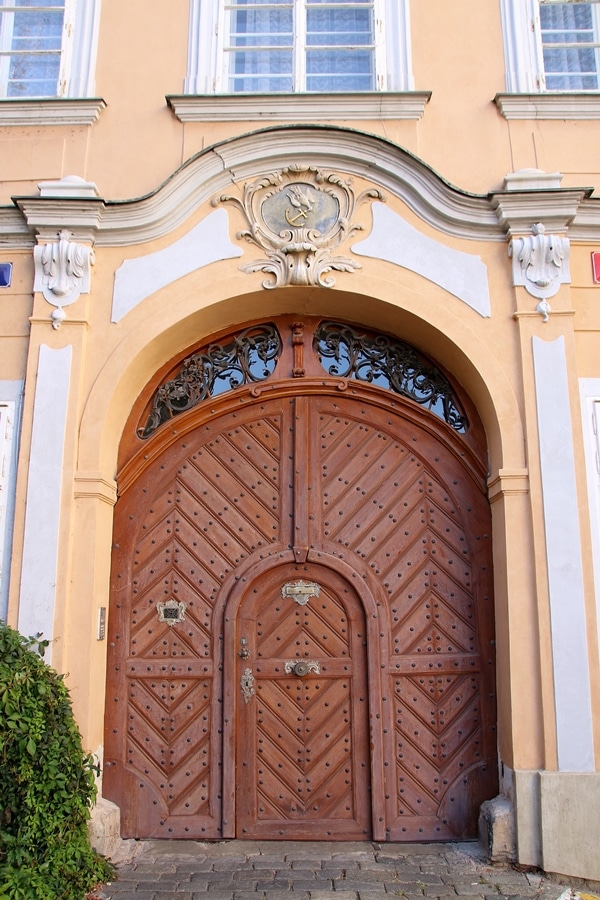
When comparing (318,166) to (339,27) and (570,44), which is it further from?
(570,44)

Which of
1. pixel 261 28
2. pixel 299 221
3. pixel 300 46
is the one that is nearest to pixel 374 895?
pixel 299 221

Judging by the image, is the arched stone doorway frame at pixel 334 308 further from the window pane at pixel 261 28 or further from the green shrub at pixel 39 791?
the window pane at pixel 261 28

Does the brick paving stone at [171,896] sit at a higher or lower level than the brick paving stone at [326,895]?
lower

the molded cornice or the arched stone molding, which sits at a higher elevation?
the molded cornice

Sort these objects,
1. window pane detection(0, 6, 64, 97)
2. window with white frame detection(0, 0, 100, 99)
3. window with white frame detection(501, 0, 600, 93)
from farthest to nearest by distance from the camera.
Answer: window pane detection(0, 6, 64, 97) < window with white frame detection(0, 0, 100, 99) < window with white frame detection(501, 0, 600, 93)

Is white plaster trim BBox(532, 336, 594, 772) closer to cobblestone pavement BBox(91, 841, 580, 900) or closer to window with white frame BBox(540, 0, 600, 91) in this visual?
cobblestone pavement BBox(91, 841, 580, 900)

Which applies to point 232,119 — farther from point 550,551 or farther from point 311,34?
point 550,551

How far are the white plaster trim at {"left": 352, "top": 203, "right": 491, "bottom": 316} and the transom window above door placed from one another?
1.20 m

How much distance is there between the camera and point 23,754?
4.20 m

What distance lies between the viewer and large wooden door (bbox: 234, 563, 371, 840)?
17.0 ft

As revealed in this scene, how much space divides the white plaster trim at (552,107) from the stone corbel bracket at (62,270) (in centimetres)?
294

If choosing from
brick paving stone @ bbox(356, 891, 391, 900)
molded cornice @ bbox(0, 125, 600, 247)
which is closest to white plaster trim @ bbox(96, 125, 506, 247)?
molded cornice @ bbox(0, 125, 600, 247)

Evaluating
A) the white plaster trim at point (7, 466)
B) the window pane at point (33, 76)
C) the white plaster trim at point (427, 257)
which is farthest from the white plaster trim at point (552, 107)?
the white plaster trim at point (7, 466)

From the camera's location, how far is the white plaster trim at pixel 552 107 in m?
Answer: 5.66
